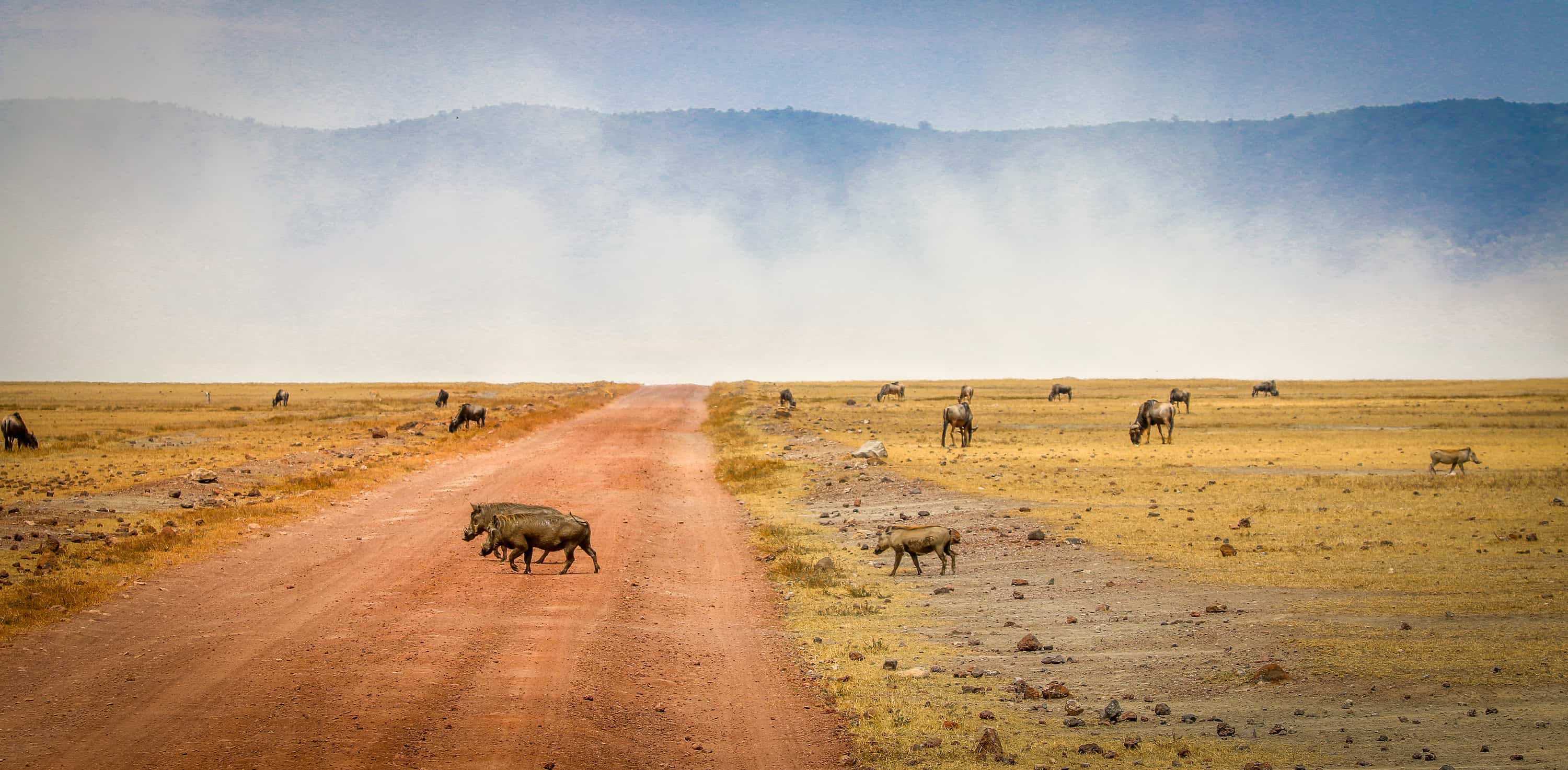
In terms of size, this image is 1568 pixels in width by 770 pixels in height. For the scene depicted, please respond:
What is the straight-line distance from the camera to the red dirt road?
28.4 ft

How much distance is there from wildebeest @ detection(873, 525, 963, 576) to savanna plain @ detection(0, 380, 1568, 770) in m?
0.35

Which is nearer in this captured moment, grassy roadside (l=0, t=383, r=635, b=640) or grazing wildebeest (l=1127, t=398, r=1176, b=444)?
grassy roadside (l=0, t=383, r=635, b=640)

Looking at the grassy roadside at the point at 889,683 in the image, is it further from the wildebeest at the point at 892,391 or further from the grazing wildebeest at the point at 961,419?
the wildebeest at the point at 892,391

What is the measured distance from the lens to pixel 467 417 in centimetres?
5112

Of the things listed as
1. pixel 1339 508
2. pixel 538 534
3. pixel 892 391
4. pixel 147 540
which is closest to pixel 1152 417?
pixel 1339 508

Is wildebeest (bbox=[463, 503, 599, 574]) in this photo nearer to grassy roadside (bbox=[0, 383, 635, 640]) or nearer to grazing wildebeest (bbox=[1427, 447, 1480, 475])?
grassy roadside (bbox=[0, 383, 635, 640])

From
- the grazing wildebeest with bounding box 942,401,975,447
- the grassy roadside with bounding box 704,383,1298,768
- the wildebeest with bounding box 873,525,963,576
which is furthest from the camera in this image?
the grazing wildebeest with bounding box 942,401,975,447

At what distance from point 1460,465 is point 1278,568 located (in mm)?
19679

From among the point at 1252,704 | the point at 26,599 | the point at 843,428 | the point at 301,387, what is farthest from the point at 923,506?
the point at 301,387

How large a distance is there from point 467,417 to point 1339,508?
39043mm

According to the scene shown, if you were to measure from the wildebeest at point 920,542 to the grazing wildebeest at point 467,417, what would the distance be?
35.5 metres

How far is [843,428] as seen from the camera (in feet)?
180

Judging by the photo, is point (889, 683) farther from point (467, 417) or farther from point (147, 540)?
point (467, 417)

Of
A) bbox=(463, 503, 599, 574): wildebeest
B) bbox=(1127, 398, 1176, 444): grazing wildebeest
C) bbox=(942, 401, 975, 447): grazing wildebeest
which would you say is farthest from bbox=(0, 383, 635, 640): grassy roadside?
bbox=(1127, 398, 1176, 444): grazing wildebeest
